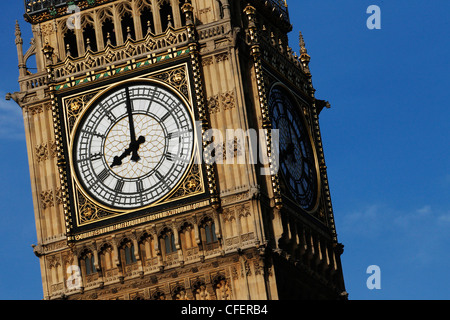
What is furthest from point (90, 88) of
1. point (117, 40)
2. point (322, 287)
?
point (322, 287)

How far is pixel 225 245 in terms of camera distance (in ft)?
169

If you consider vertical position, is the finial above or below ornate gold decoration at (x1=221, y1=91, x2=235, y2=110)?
above

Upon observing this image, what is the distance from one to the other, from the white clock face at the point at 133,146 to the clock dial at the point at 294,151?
3.15 metres

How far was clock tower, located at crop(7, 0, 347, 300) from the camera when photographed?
51.8 metres

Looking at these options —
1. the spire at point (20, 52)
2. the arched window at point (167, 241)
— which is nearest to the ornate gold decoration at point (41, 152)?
the spire at point (20, 52)

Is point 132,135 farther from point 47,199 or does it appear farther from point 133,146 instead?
point 47,199

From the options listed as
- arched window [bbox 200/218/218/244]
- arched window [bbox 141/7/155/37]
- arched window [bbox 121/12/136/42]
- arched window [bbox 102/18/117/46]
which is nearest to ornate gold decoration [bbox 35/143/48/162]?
arched window [bbox 102/18/117/46]

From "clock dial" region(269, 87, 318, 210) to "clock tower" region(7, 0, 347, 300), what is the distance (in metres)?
0.08

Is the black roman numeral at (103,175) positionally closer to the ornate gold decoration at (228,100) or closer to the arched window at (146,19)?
the ornate gold decoration at (228,100)

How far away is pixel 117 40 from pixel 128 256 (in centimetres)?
688

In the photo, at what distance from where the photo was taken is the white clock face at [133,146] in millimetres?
52562

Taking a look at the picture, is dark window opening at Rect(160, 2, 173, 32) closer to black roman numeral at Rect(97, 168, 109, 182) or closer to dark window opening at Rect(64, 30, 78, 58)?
dark window opening at Rect(64, 30, 78, 58)
